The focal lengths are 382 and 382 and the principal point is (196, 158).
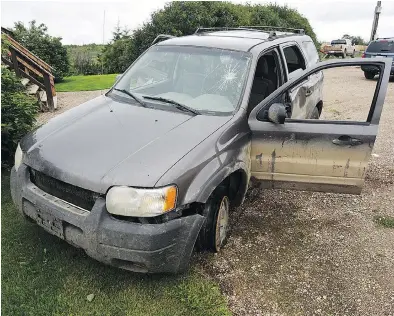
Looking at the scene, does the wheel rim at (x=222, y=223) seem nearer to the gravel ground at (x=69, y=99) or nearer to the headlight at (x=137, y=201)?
the headlight at (x=137, y=201)

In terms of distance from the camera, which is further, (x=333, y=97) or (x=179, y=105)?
(x=333, y=97)

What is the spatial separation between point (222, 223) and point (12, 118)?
2.94m

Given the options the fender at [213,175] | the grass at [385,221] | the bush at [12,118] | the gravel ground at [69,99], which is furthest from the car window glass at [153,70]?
the gravel ground at [69,99]

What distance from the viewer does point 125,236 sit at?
8.14 feet

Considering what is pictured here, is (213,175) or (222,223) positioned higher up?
(213,175)

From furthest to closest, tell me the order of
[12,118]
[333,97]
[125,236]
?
[333,97], [12,118], [125,236]

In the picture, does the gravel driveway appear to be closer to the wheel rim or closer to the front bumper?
the wheel rim

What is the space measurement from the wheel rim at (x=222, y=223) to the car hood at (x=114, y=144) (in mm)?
669

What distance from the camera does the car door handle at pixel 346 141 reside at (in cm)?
328

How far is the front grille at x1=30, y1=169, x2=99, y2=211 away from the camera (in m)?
2.66

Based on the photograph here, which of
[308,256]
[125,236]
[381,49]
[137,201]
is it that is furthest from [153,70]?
[381,49]

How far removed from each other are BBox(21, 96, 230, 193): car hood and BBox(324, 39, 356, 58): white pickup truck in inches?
1056

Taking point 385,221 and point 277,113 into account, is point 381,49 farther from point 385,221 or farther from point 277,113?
point 277,113

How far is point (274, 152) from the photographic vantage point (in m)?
3.46
